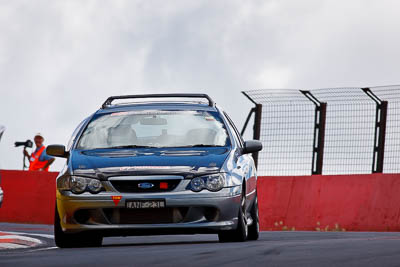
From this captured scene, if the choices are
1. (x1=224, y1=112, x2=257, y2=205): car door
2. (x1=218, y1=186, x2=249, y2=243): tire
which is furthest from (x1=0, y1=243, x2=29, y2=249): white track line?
(x1=224, y1=112, x2=257, y2=205): car door

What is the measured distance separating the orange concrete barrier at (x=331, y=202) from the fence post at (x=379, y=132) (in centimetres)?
41

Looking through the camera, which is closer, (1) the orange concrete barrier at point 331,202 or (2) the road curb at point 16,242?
(2) the road curb at point 16,242

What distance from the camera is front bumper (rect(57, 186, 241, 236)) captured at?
11.7 m

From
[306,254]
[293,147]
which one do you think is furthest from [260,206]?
[306,254]

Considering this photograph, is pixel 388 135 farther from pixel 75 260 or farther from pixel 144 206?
pixel 75 260

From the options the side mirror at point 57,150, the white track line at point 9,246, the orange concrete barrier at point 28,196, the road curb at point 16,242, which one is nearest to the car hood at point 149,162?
the side mirror at point 57,150

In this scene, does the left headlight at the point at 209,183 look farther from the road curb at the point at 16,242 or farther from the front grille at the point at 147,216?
the road curb at the point at 16,242

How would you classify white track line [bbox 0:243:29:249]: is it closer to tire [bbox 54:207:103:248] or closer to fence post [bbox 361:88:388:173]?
tire [bbox 54:207:103:248]

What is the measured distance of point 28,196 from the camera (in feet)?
76.3

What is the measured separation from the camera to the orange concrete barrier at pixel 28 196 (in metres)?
23.0

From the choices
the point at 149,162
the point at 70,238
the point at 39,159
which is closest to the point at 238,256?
the point at 149,162

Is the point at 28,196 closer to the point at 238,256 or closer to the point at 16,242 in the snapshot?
the point at 16,242

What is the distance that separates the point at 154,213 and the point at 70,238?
108 cm

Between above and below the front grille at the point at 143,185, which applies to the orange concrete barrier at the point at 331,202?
below
